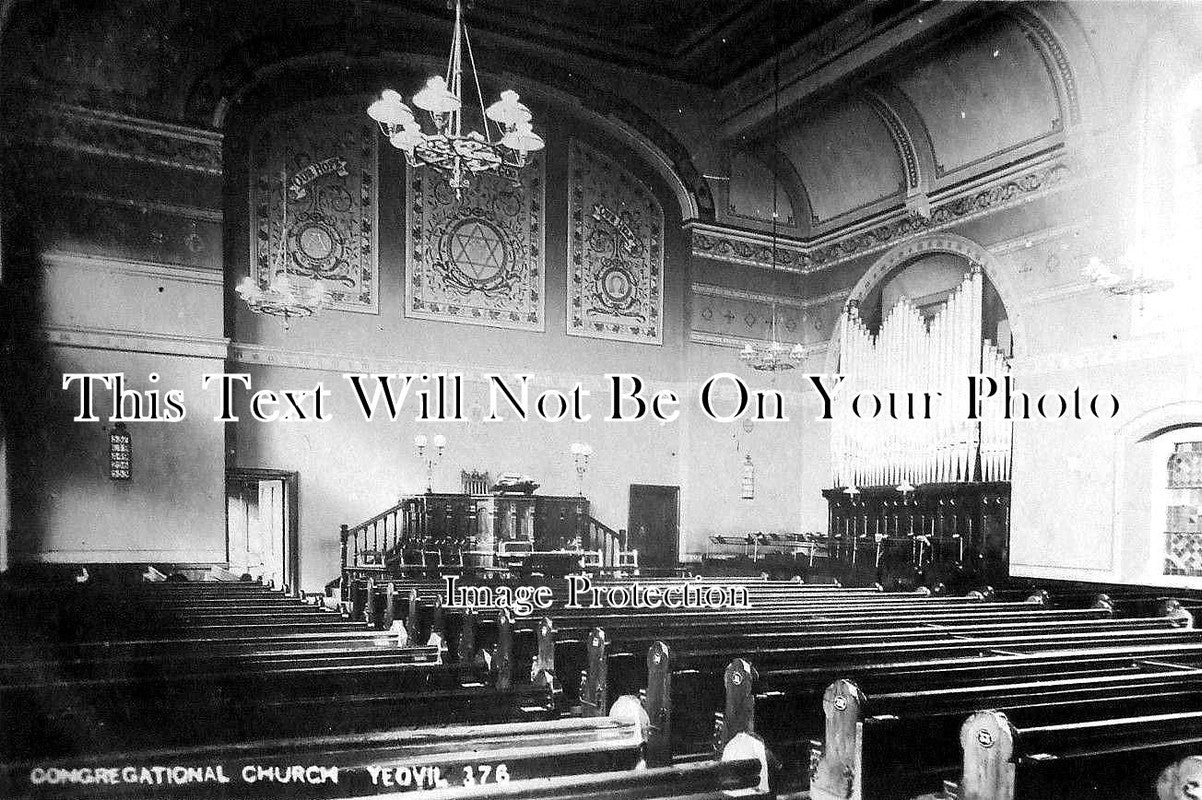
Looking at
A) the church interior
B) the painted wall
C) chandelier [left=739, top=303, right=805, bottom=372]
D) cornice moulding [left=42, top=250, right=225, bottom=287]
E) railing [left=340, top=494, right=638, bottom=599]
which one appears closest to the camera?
the church interior

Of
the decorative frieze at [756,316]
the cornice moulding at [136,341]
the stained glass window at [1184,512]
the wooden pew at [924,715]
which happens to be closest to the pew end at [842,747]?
the wooden pew at [924,715]

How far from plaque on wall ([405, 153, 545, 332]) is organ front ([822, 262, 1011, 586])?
4.69 meters

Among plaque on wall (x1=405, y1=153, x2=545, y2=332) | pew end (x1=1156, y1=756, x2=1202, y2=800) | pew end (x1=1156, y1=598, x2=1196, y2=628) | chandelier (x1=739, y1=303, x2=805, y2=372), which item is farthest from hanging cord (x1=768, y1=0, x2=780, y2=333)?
pew end (x1=1156, y1=756, x2=1202, y2=800)

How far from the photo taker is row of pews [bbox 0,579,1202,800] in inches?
67.2

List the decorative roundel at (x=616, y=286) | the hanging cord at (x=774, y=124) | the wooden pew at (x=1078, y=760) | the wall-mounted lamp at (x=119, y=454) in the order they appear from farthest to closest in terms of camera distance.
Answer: the decorative roundel at (x=616, y=286) → the hanging cord at (x=774, y=124) → the wall-mounted lamp at (x=119, y=454) → the wooden pew at (x=1078, y=760)

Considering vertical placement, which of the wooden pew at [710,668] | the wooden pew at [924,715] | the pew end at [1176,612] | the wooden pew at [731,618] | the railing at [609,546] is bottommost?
the railing at [609,546]

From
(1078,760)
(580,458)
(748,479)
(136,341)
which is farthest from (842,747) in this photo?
(748,479)

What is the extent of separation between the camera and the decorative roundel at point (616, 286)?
12.3m

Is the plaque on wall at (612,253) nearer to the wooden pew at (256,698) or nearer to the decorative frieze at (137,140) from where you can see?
the decorative frieze at (137,140)

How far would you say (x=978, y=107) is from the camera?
10.4 m

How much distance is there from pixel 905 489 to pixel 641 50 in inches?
266

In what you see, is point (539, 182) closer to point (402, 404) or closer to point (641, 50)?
point (641, 50)

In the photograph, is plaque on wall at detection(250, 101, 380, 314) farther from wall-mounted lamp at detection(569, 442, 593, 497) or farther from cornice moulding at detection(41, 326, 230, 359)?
wall-mounted lamp at detection(569, 442, 593, 497)

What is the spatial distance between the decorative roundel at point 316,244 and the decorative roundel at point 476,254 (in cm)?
143
